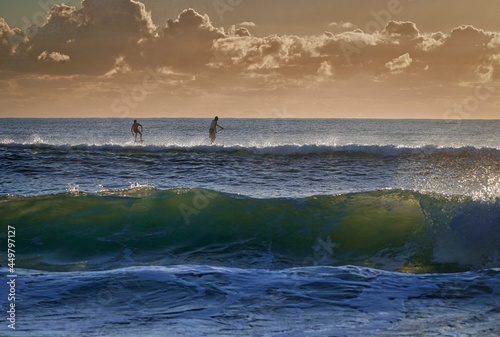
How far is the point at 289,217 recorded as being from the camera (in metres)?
11.3

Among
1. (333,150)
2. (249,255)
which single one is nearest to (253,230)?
(249,255)

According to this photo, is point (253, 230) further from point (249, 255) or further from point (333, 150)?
point (333, 150)

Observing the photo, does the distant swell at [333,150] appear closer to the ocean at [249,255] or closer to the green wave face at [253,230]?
the ocean at [249,255]

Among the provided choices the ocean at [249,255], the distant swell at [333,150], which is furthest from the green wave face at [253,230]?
the distant swell at [333,150]

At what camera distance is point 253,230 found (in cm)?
1067

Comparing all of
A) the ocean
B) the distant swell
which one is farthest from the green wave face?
the distant swell

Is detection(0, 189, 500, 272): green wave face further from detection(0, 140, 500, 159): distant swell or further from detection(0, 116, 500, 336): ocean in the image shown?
detection(0, 140, 500, 159): distant swell

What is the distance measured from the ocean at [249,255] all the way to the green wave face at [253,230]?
0.04 m

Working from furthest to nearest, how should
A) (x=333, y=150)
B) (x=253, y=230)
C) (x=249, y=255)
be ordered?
1. (x=333, y=150)
2. (x=253, y=230)
3. (x=249, y=255)

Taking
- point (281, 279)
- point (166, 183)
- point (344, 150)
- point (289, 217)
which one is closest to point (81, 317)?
point (281, 279)

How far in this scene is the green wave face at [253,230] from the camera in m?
8.83

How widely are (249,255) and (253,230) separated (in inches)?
63.1

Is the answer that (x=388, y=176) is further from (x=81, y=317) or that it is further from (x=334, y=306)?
(x=81, y=317)

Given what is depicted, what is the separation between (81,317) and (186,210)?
724cm
